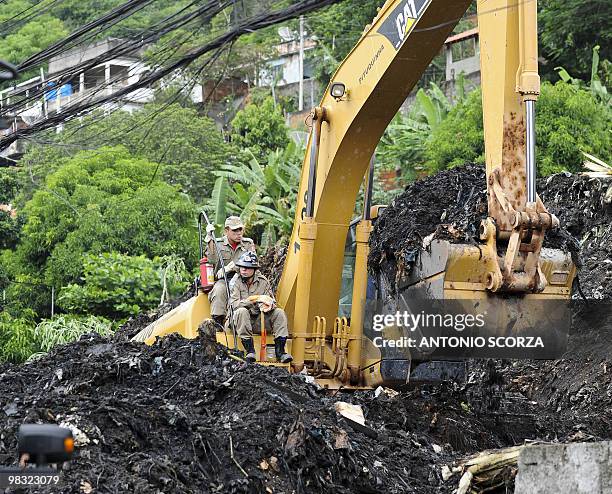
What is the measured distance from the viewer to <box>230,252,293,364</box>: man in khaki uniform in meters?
10.6

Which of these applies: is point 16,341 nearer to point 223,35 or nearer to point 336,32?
point 223,35

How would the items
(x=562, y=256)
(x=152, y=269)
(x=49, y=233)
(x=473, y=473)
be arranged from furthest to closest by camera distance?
(x=49, y=233), (x=152, y=269), (x=562, y=256), (x=473, y=473)

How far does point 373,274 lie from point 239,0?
131 inches

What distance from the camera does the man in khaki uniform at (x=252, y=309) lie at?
10.6m

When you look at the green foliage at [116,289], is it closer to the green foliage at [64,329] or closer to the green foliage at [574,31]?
the green foliage at [64,329]

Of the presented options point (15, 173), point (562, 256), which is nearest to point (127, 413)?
point (562, 256)

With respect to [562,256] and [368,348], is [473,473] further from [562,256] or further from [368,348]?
[368,348]

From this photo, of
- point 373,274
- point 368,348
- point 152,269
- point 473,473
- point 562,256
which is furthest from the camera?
point 152,269

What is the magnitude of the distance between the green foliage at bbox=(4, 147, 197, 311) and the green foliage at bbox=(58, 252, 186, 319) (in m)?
1.52

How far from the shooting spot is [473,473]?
830 cm

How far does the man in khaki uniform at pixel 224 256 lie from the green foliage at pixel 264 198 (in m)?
11.1

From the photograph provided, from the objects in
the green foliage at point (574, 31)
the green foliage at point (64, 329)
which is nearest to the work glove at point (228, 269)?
the green foliage at point (64, 329)

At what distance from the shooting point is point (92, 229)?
24281 mm

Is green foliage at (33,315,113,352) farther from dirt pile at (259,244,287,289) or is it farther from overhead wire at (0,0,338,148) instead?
overhead wire at (0,0,338,148)
